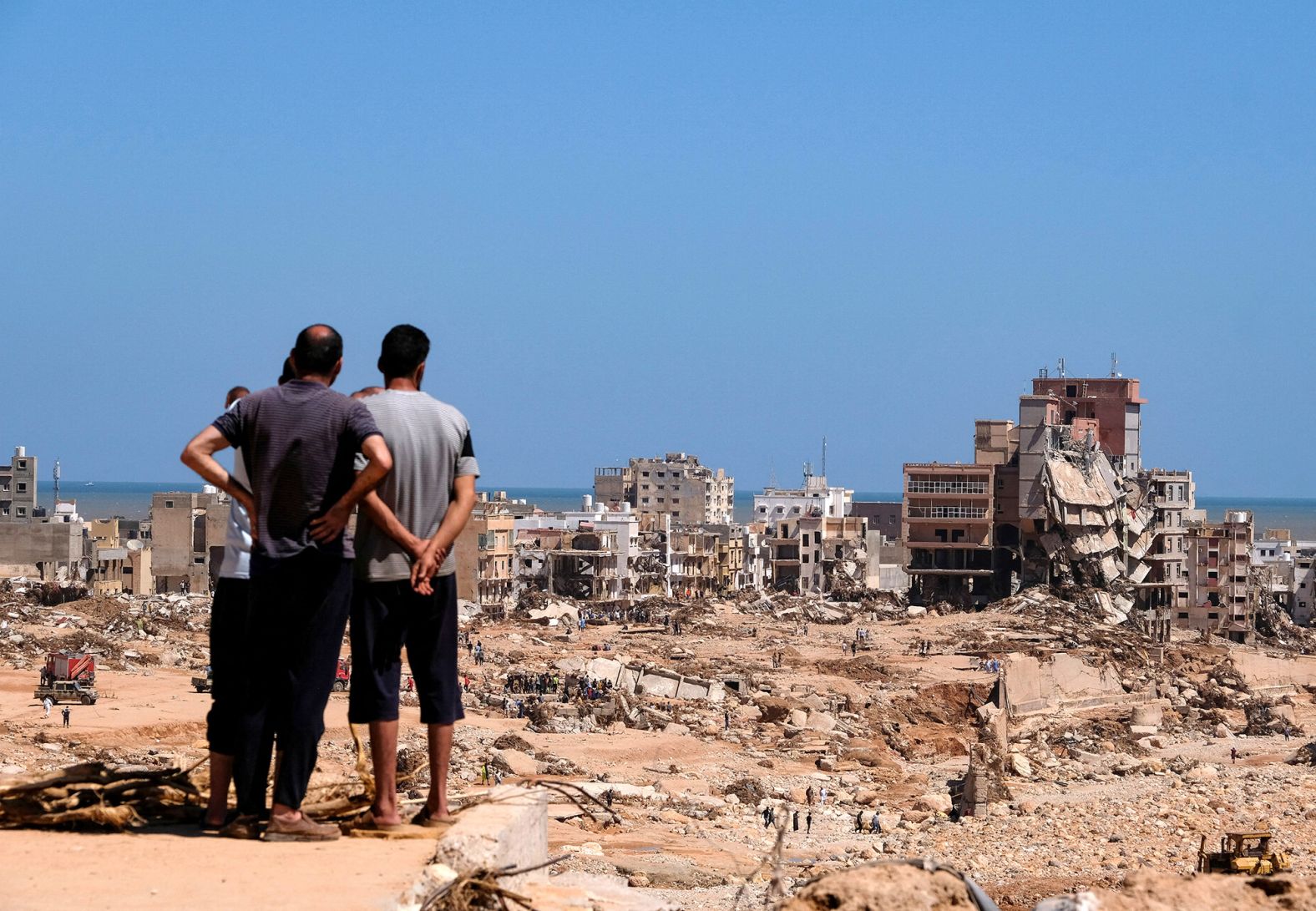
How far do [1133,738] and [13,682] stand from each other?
25.8 metres

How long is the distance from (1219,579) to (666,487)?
158 ft

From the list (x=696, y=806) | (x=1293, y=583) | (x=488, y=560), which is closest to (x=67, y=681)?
(x=696, y=806)

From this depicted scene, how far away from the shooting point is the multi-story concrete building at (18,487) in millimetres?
88688

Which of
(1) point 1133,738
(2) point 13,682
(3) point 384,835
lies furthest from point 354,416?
(1) point 1133,738

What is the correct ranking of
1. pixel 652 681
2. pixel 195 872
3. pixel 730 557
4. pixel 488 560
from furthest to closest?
1. pixel 730 557
2. pixel 488 560
3. pixel 652 681
4. pixel 195 872

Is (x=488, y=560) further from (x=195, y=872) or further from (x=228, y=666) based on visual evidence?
(x=195, y=872)

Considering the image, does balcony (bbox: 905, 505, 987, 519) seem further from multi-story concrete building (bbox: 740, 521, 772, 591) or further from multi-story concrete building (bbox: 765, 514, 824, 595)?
multi-story concrete building (bbox: 740, 521, 772, 591)

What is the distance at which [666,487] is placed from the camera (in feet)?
387

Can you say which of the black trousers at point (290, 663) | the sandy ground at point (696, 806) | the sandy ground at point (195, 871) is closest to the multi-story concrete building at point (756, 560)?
the sandy ground at point (696, 806)

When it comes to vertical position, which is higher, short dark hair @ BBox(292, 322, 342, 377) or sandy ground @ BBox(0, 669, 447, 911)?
short dark hair @ BBox(292, 322, 342, 377)

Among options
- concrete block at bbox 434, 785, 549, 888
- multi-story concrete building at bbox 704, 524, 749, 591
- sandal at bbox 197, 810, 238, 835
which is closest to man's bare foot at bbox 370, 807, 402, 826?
concrete block at bbox 434, 785, 549, 888

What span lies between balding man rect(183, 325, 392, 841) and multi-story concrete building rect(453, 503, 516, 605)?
59761mm

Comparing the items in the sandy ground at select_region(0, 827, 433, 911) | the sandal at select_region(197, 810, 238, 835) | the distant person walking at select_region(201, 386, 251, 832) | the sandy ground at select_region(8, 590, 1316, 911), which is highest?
the distant person walking at select_region(201, 386, 251, 832)

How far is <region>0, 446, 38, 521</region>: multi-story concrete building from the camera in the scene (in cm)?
8869
